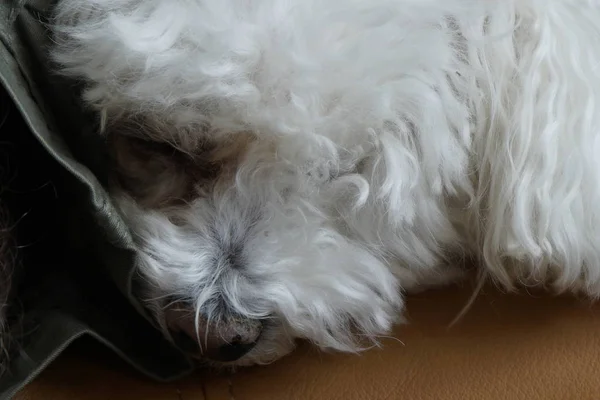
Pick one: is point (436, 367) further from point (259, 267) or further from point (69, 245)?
point (69, 245)

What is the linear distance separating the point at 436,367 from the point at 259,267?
227mm

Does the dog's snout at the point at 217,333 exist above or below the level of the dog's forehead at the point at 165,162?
below

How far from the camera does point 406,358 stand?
843 millimetres

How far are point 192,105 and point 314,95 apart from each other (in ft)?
0.44

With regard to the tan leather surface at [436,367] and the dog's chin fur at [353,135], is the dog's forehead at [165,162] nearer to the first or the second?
the dog's chin fur at [353,135]

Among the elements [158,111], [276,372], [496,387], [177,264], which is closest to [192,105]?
[158,111]

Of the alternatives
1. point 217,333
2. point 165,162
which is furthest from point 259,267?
point 165,162

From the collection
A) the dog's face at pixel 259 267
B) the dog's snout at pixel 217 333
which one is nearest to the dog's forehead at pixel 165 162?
the dog's face at pixel 259 267

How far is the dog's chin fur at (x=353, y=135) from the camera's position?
0.79m

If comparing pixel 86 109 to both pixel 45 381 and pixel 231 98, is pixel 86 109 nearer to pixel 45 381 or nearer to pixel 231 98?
pixel 231 98

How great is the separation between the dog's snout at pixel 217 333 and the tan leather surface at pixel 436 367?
6cm

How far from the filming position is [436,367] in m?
0.83

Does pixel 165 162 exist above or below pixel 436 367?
above

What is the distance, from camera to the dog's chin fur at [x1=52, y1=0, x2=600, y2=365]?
79 centimetres
